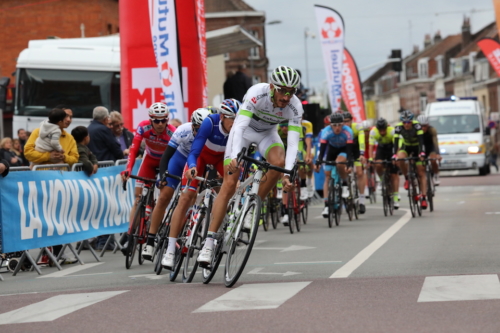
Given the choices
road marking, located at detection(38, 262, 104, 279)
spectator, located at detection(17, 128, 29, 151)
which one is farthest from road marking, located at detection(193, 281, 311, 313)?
spectator, located at detection(17, 128, 29, 151)

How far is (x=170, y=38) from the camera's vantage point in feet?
60.1

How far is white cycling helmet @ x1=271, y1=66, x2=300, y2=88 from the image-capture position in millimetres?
9383

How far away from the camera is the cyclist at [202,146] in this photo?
409 inches

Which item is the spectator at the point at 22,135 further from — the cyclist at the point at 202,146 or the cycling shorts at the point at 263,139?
the cycling shorts at the point at 263,139

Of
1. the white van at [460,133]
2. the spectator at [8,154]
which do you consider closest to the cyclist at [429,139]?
the spectator at [8,154]

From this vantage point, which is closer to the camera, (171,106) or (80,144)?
(80,144)

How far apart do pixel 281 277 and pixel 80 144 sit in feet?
18.0

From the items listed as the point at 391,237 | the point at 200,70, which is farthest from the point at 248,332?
the point at 200,70

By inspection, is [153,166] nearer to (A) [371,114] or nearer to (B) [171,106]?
(B) [171,106]

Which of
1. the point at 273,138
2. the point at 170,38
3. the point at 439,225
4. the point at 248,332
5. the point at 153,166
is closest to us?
the point at 248,332

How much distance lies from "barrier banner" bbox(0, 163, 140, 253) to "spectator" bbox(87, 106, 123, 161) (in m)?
0.97

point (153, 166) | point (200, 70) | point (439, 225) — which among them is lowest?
point (439, 225)

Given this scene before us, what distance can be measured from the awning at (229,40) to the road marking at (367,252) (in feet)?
38.4

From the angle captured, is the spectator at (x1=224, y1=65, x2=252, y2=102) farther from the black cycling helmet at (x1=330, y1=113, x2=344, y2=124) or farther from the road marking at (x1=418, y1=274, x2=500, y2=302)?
the road marking at (x1=418, y1=274, x2=500, y2=302)
